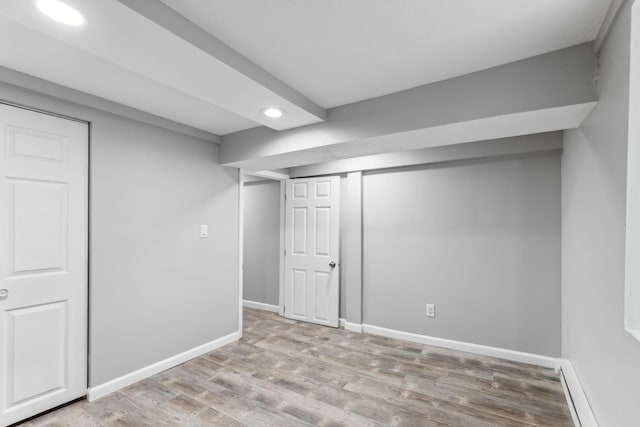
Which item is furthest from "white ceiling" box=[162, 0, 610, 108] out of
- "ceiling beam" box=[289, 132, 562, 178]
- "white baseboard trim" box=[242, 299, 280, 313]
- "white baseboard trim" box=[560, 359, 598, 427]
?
"white baseboard trim" box=[242, 299, 280, 313]

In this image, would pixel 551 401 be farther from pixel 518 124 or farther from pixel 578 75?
pixel 578 75

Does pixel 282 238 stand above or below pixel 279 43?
below

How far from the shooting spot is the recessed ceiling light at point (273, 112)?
2.33 m

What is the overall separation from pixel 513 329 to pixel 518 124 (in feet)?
6.56

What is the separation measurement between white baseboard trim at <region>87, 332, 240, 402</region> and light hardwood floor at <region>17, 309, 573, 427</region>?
6 centimetres

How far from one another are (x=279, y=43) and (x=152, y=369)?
2.80m

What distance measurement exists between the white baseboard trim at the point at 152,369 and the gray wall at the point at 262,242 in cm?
130

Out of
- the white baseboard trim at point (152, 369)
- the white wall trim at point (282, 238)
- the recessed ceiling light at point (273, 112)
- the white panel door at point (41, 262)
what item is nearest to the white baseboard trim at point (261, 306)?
the white wall trim at point (282, 238)

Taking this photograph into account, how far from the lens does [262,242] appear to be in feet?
16.0

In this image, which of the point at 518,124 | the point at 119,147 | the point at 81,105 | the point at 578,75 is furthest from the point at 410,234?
the point at 81,105

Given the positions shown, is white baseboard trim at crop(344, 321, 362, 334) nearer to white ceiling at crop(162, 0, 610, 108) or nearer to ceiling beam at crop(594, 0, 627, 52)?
white ceiling at crop(162, 0, 610, 108)

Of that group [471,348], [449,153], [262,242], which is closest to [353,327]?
[471,348]

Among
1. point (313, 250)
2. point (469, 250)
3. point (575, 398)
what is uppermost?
point (469, 250)

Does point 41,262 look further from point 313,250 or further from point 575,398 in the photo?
point 575,398
